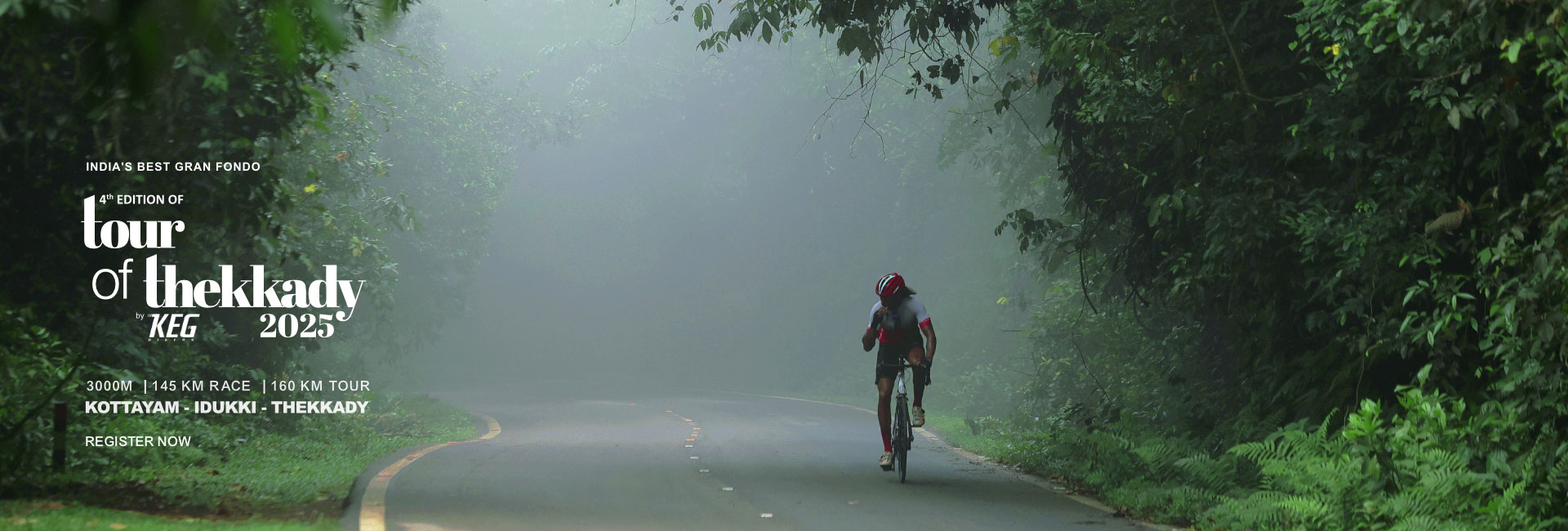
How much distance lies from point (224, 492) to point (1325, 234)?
924 centimetres

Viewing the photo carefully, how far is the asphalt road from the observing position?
973 centimetres

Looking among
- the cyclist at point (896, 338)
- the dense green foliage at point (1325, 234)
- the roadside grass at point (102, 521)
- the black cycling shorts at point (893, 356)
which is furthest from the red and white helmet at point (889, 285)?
the roadside grass at point (102, 521)

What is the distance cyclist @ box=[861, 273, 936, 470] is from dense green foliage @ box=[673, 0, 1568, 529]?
69.6 inches

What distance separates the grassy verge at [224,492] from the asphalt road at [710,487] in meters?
0.72

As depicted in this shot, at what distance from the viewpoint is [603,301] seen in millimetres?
67562

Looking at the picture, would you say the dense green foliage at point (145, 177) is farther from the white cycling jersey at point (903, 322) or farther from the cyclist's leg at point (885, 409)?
the cyclist's leg at point (885, 409)

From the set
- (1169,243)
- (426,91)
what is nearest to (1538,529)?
(1169,243)

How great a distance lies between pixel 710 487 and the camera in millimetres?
12156

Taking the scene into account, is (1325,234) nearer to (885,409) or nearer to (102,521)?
(885,409)

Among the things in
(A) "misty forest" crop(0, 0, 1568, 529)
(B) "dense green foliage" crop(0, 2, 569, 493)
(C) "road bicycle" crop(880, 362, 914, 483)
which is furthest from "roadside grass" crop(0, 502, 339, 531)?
(C) "road bicycle" crop(880, 362, 914, 483)

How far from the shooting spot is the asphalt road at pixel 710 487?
9.73 meters

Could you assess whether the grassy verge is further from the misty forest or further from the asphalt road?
the asphalt road

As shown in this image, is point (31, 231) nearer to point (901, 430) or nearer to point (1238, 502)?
point (901, 430)

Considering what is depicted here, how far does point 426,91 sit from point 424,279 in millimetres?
Result: 7279
